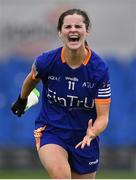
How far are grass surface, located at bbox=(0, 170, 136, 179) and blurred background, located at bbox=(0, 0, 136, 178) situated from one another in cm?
33

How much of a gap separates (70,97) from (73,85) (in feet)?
0.38

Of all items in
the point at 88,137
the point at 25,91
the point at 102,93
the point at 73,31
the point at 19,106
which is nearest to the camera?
the point at 88,137

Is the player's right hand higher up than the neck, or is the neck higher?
the neck

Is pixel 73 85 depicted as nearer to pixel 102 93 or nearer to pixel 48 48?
pixel 102 93

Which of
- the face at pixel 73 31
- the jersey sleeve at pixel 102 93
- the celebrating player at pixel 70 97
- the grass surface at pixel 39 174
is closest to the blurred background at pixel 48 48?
the grass surface at pixel 39 174

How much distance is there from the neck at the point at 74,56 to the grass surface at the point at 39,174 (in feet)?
22.6

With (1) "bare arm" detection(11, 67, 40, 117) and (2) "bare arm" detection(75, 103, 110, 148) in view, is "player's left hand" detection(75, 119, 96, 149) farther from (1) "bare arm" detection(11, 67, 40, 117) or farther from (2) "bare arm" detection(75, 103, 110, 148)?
(1) "bare arm" detection(11, 67, 40, 117)

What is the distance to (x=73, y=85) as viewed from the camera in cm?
942

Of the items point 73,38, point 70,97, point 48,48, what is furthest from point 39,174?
point 73,38

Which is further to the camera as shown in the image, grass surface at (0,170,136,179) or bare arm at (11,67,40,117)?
grass surface at (0,170,136,179)

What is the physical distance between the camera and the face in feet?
30.2

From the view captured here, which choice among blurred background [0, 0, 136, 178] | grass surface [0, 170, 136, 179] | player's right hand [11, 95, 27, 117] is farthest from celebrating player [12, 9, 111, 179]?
blurred background [0, 0, 136, 178]

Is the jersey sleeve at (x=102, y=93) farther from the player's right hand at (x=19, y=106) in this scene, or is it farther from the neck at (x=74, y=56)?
the player's right hand at (x=19, y=106)

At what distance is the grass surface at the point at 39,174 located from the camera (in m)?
16.3
